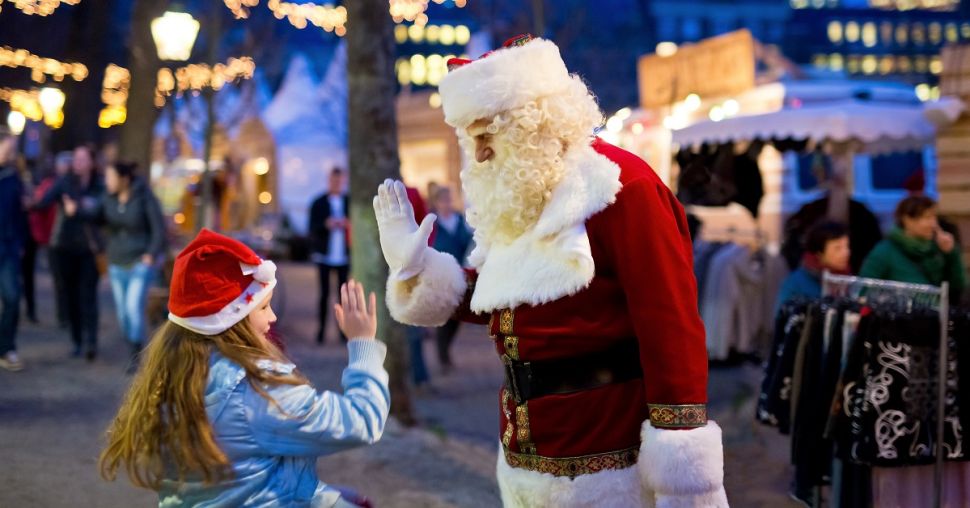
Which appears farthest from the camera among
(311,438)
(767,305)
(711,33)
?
(711,33)

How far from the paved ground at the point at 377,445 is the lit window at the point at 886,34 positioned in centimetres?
11104

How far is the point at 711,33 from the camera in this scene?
86500 mm

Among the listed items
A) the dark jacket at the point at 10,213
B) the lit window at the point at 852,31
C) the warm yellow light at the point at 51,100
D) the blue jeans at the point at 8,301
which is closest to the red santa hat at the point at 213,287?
the blue jeans at the point at 8,301

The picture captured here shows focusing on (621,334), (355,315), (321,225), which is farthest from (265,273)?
(321,225)

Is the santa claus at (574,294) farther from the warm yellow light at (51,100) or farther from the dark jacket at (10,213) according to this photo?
the warm yellow light at (51,100)

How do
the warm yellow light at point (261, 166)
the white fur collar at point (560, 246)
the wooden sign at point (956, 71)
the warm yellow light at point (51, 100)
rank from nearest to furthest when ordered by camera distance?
1. the white fur collar at point (560, 246)
2. the wooden sign at point (956, 71)
3. the warm yellow light at point (51, 100)
4. the warm yellow light at point (261, 166)

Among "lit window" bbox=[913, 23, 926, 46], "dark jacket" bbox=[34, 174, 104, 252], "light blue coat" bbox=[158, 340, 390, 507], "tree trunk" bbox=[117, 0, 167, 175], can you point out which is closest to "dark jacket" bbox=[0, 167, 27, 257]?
"dark jacket" bbox=[34, 174, 104, 252]

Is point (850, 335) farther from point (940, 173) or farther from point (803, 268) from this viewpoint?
point (940, 173)

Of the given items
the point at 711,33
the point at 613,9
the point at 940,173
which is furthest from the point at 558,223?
the point at 711,33

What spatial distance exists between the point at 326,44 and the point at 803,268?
84.0 m

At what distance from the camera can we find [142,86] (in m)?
16.9

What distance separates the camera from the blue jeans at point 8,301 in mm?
9953

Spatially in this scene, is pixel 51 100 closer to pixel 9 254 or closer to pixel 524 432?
pixel 9 254

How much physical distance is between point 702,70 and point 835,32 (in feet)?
328
